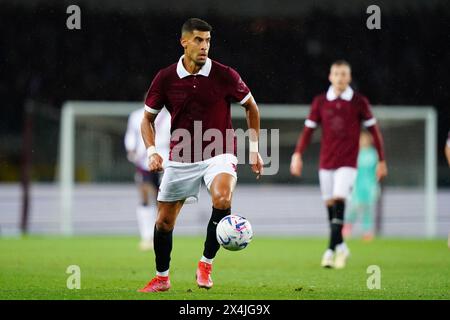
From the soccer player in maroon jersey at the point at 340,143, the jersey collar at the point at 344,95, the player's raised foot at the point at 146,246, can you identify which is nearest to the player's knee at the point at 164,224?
the soccer player in maroon jersey at the point at 340,143

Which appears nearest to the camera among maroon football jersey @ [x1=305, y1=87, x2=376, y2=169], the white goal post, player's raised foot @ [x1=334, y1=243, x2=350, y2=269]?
player's raised foot @ [x1=334, y1=243, x2=350, y2=269]

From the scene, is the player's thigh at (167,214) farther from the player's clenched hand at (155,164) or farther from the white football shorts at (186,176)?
the player's clenched hand at (155,164)

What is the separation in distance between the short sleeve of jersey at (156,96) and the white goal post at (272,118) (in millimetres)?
10053

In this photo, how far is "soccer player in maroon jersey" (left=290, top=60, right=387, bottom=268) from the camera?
403 inches

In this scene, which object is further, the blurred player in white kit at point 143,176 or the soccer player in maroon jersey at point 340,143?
the blurred player in white kit at point 143,176

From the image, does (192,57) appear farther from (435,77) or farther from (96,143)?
(435,77)

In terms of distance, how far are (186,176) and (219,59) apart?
8.55 metres

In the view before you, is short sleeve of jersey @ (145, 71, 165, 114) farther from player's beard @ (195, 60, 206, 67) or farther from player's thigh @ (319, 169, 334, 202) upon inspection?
player's thigh @ (319, 169, 334, 202)

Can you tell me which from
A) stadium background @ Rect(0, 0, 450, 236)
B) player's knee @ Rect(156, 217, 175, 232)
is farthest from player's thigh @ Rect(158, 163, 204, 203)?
stadium background @ Rect(0, 0, 450, 236)

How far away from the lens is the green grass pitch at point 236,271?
24.3 feet

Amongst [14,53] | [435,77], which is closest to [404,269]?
[435,77]

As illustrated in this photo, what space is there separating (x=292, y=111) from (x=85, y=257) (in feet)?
24.3

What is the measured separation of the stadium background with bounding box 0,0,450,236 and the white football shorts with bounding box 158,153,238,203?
8.63 m

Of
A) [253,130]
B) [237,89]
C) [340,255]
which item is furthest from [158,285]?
[340,255]
